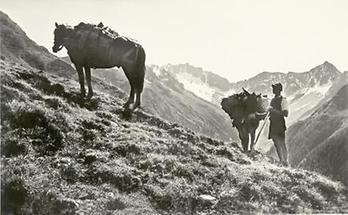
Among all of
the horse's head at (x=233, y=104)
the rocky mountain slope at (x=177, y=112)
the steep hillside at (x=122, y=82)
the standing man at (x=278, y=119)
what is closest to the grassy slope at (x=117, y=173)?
the standing man at (x=278, y=119)

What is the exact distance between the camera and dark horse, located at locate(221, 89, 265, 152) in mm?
19438

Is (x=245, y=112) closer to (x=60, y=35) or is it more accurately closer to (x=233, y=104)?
(x=233, y=104)

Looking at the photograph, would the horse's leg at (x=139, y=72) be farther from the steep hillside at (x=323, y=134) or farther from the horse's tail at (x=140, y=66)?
the steep hillside at (x=323, y=134)

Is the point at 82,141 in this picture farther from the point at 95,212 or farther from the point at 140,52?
the point at 140,52

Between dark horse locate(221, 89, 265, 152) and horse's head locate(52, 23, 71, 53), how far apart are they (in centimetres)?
695

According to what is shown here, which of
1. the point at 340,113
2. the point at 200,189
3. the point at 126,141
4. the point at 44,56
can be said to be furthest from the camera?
the point at 340,113

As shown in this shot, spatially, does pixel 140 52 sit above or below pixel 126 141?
above

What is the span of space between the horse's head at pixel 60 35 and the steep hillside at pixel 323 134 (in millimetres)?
52236

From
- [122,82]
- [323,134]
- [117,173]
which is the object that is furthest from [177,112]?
[117,173]

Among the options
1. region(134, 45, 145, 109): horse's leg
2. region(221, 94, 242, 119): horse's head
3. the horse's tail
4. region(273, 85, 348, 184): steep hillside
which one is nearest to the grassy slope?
region(134, 45, 145, 109): horse's leg

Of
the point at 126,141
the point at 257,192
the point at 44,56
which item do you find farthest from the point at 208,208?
the point at 44,56

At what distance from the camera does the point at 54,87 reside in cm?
1772

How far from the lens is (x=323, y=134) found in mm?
93875

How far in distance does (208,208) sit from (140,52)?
335 inches
